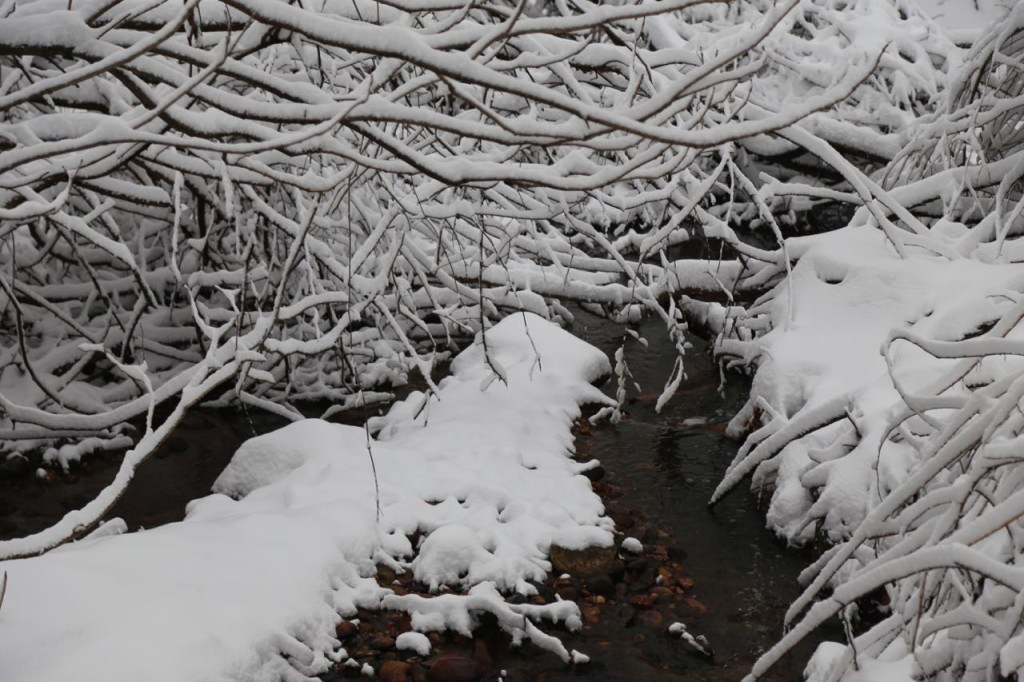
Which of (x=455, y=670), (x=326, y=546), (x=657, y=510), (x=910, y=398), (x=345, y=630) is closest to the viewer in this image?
(x=910, y=398)

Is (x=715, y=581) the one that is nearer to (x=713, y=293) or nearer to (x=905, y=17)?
(x=713, y=293)

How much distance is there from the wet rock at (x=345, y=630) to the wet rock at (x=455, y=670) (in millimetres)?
344

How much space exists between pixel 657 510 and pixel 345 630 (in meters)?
1.87

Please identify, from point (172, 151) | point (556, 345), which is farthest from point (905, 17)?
point (172, 151)

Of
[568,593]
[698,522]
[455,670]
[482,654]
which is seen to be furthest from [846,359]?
[455,670]

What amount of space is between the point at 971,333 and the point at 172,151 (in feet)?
11.3

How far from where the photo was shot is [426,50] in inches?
62.3

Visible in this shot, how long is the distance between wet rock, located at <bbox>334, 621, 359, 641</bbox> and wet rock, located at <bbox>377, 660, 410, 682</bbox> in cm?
19

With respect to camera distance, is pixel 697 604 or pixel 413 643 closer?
pixel 413 643

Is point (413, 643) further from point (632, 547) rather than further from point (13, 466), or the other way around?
point (13, 466)

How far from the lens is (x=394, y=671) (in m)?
3.49

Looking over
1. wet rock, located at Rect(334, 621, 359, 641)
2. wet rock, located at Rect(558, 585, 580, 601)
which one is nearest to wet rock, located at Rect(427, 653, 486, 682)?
wet rock, located at Rect(334, 621, 359, 641)

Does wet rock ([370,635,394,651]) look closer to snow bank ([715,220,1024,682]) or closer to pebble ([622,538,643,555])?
pebble ([622,538,643,555])

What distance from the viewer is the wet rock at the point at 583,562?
13.8ft
